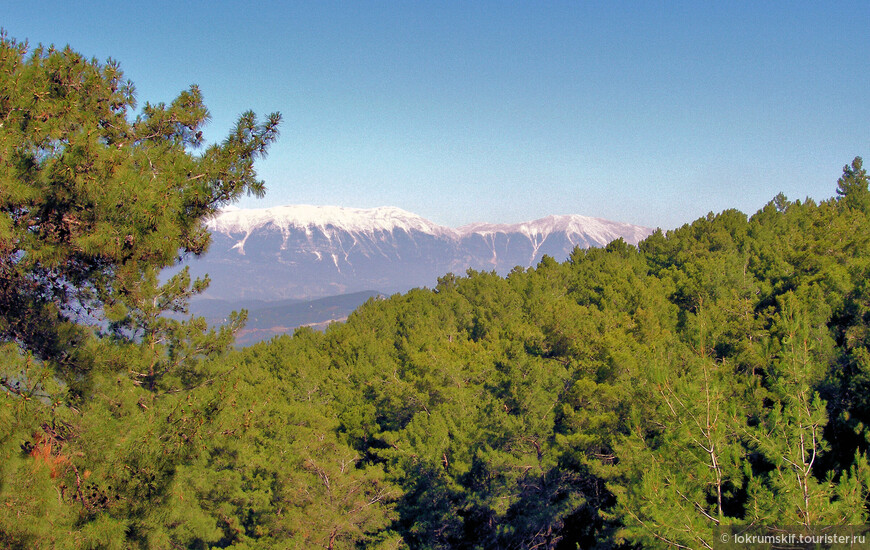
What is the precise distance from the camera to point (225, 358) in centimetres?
1009

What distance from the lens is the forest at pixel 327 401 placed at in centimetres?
577

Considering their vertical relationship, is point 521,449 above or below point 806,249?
below

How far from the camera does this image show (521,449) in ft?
60.0

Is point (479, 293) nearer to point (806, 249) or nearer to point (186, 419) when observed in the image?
point (806, 249)

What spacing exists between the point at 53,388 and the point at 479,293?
49.2 m

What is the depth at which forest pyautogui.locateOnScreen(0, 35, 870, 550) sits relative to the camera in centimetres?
577

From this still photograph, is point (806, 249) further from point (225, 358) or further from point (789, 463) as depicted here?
point (225, 358)

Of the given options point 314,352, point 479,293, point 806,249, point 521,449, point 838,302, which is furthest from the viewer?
point 479,293

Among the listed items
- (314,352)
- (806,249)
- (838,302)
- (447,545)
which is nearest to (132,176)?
(447,545)

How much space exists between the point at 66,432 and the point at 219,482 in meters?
12.3

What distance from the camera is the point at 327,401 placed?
2880cm

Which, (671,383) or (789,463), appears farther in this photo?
(671,383)

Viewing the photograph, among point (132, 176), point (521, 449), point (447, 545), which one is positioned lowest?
point (447, 545)

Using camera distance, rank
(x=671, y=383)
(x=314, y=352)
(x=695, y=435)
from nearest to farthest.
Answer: (x=695, y=435) → (x=671, y=383) → (x=314, y=352)
